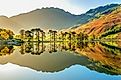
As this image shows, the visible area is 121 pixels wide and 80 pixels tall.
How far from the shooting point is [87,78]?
59.2ft

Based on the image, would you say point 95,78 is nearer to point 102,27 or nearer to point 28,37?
point 28,37

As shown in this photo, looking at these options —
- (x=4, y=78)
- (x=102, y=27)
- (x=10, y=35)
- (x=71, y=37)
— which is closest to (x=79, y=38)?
(x=71, y=37)

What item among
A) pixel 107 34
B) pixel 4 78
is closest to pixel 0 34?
pixel 107 34

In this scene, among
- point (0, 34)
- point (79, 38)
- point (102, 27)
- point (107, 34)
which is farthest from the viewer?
point (102, 27)

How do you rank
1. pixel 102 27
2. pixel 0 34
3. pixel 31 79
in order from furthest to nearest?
pixel 102 27 → pixel 0 34 → pixel 31 79

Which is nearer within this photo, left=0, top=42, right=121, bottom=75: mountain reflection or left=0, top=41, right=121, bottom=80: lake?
left=0, top=41, right=121, bottom=80: lake

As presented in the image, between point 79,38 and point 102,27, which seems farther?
point 102,27

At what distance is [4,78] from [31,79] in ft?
6.08

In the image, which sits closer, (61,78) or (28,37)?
(61,78)

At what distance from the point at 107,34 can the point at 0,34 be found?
6418 cm

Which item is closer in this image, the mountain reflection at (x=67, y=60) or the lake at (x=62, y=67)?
the lake at (x=62, y=67)

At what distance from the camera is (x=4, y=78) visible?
61.5 feet

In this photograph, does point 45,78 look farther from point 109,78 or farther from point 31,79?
point 109,78

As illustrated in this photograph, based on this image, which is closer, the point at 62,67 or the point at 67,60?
the point at 62,67
